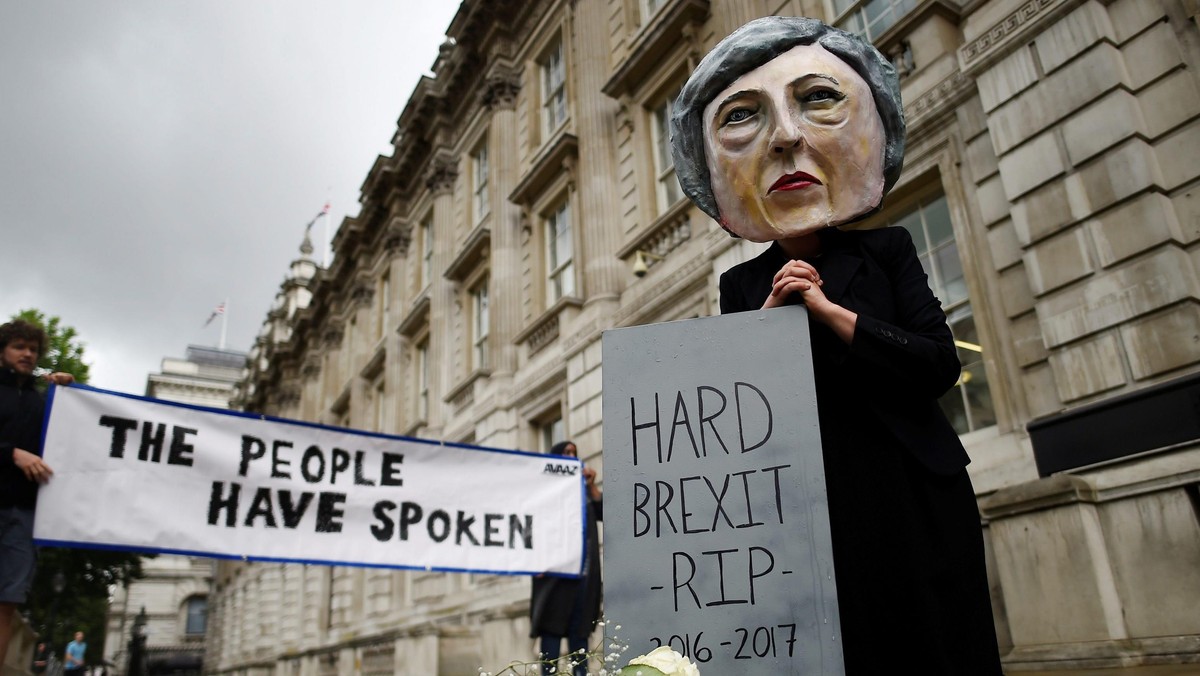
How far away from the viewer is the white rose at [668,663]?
5.02 ft

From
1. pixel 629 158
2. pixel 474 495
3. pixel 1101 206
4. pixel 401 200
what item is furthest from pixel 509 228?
pixel 1101 206

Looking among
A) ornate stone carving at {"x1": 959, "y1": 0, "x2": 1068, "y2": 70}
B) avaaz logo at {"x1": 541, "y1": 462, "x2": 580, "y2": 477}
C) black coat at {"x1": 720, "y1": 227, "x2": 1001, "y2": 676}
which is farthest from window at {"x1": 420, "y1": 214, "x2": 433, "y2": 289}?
black coat at {"x1": 720, "y1": 227, "x2": 1001, "y2": 676}

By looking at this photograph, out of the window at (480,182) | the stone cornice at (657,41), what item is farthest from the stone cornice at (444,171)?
the stone cornice at (657,41)

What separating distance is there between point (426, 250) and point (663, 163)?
12.3m

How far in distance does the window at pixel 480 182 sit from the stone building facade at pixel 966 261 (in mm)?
124

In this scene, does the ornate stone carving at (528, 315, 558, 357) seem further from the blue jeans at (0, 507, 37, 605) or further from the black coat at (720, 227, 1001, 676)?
the black coat at (720, 227, 1001, 676)

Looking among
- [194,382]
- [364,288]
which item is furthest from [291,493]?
[194,382]

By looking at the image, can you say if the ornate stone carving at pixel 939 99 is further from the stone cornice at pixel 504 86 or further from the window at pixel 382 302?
the window at pixel 382 302

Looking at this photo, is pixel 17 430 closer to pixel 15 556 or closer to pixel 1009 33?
pixel 15 556

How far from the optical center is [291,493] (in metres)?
6.61

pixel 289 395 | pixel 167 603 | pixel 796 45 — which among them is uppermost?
pixel 289 395

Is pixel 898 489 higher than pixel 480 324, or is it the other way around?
pixel 480 324

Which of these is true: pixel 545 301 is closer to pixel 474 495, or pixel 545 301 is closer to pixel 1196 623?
pixel 474 495

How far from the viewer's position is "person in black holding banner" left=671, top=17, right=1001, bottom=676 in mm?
1863
